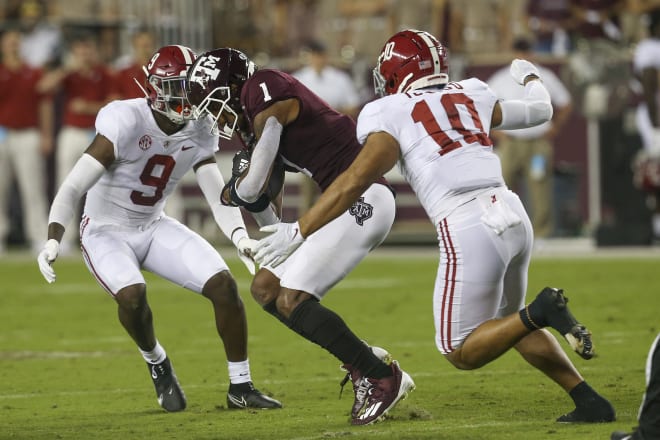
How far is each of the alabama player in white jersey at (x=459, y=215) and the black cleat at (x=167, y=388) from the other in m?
1.26

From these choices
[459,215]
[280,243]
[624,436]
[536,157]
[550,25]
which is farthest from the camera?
[550,25]

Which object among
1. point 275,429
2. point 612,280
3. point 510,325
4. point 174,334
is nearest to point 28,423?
point 275,429

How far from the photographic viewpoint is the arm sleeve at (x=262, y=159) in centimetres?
541

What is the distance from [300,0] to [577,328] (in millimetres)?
12660

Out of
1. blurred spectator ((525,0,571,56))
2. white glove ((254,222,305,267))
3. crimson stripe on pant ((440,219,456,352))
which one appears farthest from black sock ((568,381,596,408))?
blurred spectator ((525,0,571,56))

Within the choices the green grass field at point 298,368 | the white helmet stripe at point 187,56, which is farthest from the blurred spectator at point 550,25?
the white helmet stripe at point 187,56

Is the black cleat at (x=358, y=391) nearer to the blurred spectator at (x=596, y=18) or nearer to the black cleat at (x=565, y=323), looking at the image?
the black cleat at (x=565, y=323)

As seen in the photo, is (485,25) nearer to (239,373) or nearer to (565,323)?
(239,373)

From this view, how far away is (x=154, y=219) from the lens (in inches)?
255

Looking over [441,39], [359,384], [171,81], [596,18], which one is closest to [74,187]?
[171,81]

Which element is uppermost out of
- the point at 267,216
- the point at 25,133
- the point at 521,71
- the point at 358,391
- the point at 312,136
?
the point at 521,71

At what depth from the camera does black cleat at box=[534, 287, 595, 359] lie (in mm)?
4770

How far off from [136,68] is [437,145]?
9072 millimetres

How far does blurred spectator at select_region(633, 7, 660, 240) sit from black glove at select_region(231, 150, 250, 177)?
7345 millimetres
